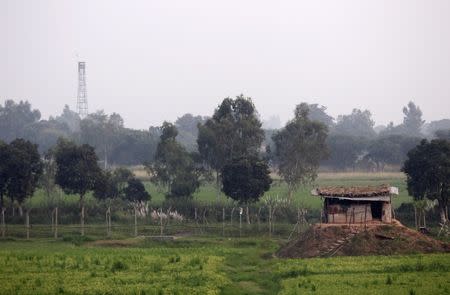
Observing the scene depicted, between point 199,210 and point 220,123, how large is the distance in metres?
12.0

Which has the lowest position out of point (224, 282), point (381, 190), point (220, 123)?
point (224, 282)

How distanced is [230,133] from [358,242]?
31.3m

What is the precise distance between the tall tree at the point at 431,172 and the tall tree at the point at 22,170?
105 ft

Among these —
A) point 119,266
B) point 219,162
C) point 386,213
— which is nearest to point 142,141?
point 219,162

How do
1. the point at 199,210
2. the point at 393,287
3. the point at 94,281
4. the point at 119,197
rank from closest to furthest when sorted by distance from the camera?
1. the point at 393,287
2. the point at 94,281
3. the point at 199,210
4. the point at 119,197

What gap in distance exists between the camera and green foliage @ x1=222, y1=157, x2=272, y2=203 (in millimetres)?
59281

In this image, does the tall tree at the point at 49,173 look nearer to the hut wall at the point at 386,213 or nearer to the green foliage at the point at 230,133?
the green foliage at the point at 230,133

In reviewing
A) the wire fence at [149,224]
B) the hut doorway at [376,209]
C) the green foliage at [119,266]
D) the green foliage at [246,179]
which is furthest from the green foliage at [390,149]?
the green foliage at [119,266]

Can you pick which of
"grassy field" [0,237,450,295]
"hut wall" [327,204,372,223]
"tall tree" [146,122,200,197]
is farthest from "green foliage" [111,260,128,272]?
"tall tree" [146,122,200,197]

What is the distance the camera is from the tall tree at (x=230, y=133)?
2825 inches

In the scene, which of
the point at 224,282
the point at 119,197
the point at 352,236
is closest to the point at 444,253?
the point at 352,236

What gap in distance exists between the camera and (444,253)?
4144cm

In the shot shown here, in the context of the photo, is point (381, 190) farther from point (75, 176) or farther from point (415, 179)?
point (75, 176)

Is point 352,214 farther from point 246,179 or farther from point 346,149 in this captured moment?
point 346,149
